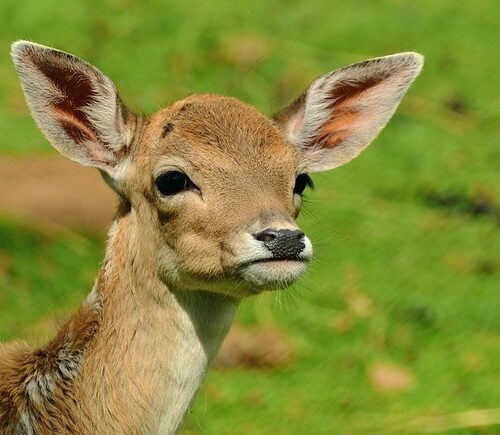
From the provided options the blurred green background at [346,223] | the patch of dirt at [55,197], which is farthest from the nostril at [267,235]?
the patch of dirt at [55,197]

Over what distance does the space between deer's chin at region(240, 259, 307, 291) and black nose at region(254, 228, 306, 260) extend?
0.12 ft

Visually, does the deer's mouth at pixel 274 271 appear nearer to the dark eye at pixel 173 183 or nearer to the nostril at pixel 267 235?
the nostril at pixel 267 235

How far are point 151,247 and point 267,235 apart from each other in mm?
714

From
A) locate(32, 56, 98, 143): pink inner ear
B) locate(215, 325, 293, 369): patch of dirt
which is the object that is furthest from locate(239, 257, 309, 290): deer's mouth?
locate(215, 325, 293, 369): patch of dirt

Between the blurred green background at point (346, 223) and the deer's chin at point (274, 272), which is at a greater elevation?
the deer's chin at point (274, 272)

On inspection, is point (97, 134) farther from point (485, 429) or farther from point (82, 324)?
point (485, 429)

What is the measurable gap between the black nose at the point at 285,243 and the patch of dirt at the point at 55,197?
4.03m

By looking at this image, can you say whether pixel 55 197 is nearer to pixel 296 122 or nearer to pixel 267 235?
pixel 296 122

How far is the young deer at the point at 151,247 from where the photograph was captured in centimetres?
561

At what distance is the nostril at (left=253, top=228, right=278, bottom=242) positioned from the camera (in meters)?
5.31

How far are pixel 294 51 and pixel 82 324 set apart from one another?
607 centimetres

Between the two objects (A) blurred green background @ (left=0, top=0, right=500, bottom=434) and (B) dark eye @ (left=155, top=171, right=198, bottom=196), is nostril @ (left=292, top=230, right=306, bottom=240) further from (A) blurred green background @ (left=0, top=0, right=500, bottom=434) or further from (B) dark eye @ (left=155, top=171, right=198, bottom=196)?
(A) blurred green background @ (left=0, top=0, right=500, bottom=434)

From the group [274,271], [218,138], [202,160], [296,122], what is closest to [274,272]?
[274,271]

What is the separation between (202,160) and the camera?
5.75 metres
